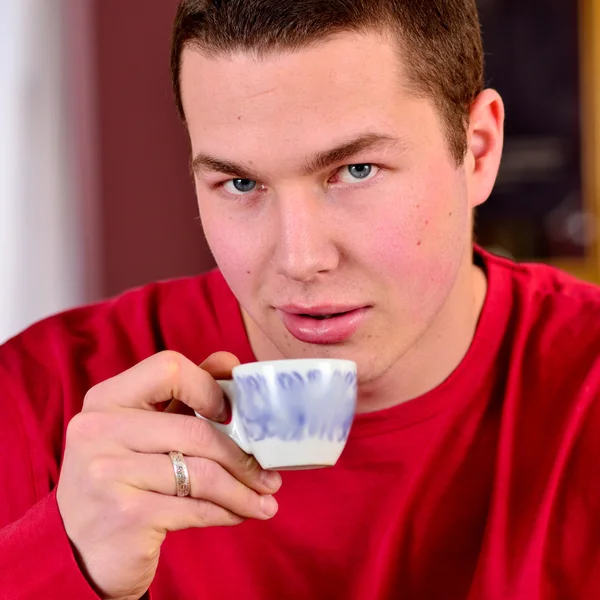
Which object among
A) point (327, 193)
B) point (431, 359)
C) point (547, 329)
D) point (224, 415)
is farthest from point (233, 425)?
point (547, 329)

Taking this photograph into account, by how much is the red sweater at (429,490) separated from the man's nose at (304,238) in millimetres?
303

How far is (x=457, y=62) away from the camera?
144cm

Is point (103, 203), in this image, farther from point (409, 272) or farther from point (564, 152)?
point (409, 272)

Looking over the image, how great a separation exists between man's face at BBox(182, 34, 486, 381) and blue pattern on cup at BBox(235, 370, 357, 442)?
0.22 meters

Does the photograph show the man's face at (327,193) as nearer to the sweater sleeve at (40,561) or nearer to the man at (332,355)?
the man at (332,355)

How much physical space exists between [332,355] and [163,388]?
27 centimetres

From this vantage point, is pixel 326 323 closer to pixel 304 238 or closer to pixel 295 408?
pixel 304 238

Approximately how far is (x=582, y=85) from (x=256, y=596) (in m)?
2.59

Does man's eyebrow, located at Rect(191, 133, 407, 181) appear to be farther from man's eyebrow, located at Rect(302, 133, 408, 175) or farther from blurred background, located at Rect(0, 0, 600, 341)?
blurred background, located at Rect(0, 0, 600, 341)

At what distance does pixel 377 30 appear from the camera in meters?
1.28

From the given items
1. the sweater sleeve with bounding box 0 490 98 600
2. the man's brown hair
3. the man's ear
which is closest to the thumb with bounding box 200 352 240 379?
the sweater sleeve with bounding box 0 490 98 600

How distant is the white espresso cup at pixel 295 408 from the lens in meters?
0.99

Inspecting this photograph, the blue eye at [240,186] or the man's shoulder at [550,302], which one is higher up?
the blue eye at [240,186]

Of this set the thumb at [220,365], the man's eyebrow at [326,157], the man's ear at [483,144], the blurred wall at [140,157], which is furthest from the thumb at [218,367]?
the blurred wall at [140,157]
